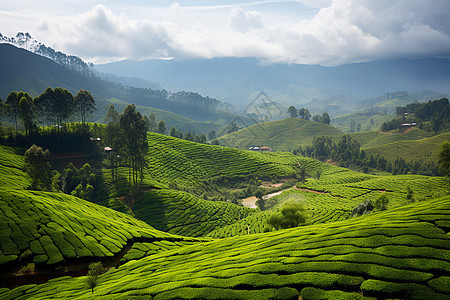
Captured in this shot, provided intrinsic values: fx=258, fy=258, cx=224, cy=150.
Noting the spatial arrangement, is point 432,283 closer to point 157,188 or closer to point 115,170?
point 157,188

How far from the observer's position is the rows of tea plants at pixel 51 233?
3322 centimetres

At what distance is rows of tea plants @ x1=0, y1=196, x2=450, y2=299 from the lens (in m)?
19.0

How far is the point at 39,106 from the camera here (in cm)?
8912

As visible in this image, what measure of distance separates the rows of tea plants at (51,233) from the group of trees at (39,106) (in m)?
51.5

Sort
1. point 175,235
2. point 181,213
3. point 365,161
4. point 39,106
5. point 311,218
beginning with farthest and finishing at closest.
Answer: point 365,161 < point 39,106 < point 181,213 < point 311,218 < point 175,235

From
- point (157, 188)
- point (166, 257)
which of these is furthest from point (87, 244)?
point (157, 188)

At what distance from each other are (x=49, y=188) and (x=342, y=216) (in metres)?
68.5

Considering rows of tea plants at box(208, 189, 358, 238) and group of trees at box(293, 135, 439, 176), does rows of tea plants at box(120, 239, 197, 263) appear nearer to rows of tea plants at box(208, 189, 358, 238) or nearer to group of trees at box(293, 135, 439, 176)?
rows of tea plants at box(208, 189, 358, 238)

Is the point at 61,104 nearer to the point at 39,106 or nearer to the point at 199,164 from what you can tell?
the point at 39,106

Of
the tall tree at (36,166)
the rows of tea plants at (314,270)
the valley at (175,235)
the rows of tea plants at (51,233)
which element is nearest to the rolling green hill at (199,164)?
the valley at (175,235)

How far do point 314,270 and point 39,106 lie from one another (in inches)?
3997

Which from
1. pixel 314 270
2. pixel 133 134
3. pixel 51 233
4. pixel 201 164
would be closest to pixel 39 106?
pixel 133 134

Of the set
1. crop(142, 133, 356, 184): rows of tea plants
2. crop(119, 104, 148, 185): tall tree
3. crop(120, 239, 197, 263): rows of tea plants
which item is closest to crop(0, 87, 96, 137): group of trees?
crop(119, 104, 148, 185): tall tree

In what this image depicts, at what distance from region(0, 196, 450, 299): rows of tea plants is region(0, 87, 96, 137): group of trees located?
72.2 meters
